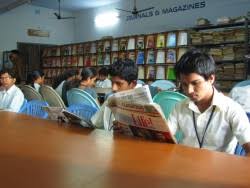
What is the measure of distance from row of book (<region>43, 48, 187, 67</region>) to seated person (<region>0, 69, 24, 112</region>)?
3.57m

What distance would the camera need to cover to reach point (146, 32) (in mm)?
8531

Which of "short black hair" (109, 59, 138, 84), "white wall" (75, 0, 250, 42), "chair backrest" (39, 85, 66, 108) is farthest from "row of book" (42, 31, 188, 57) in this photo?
"short black hair" (109, 59, 138, 84)

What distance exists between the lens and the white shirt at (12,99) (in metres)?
3.08

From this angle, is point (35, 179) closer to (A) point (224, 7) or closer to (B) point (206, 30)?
(B) point (206, 30)

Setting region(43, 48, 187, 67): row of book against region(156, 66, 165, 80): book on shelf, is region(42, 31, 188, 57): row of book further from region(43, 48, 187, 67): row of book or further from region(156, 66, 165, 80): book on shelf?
region(156, 66, 165, 80): book on shelf

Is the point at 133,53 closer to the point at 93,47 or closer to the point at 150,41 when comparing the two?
the point at 150,41

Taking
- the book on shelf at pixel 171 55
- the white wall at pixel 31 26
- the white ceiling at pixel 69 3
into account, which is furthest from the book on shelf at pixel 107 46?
the white wall at pixel 31 26

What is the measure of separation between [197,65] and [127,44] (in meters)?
6.94

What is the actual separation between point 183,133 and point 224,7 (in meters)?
6.11

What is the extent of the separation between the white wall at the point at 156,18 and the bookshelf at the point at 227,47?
0.75 m

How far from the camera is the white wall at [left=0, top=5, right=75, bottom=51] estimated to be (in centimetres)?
949

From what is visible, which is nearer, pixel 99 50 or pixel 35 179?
pixel 35 179

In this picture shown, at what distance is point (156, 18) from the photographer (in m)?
8.31

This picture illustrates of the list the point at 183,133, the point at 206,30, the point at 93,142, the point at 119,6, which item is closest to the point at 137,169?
the point at 93,142
